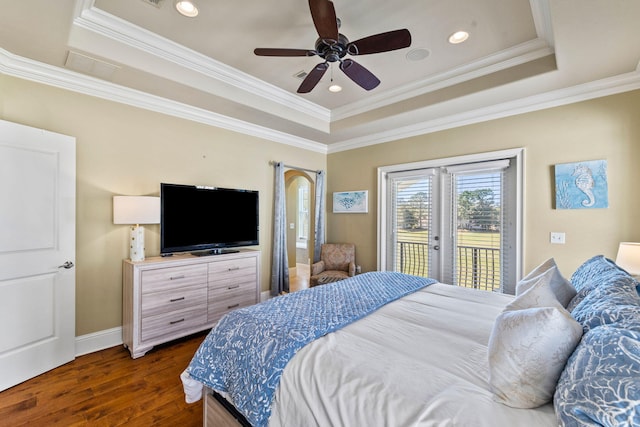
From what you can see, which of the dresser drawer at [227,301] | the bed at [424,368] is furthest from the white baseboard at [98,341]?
the bed at [424,368]

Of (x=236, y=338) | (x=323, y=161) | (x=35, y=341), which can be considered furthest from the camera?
(x=323, y=161)

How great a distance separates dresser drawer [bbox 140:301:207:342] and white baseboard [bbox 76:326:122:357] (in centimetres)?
51

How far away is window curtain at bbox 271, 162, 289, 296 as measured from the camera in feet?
14.4

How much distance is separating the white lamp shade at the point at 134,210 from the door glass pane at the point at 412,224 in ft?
10.8

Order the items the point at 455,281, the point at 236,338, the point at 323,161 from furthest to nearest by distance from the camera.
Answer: the point at 323,161
the point at 455,281
the point at 236,338

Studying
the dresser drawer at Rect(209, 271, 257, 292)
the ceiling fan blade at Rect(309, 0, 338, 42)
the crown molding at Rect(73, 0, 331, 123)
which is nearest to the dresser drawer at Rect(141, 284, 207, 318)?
the dresser drawer at Rect(209, 271, 257, 292)

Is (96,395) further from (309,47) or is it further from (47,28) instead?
(309,47)

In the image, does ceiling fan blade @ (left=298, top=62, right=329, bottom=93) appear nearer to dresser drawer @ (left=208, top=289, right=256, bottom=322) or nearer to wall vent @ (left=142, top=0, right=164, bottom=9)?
wall vent @ (left=142, top=0, right=164, bottom=9)

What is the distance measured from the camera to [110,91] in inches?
115

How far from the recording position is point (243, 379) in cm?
139

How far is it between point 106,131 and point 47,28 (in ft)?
3.30

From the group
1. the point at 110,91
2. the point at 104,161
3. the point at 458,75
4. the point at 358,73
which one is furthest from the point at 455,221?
the point at 110,91

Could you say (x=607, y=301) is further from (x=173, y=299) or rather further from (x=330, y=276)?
(x=173, y=299)

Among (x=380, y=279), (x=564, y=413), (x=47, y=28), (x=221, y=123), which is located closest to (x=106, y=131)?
(x=47, y=28)
